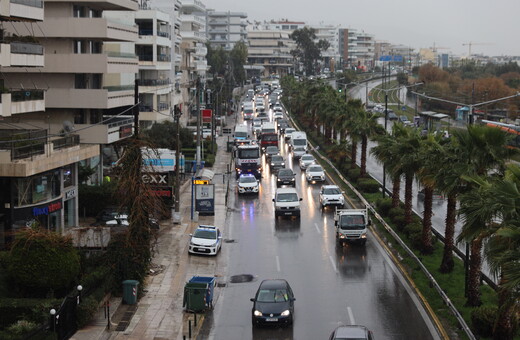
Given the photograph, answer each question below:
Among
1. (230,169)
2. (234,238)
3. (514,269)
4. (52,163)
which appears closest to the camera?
(514,269)

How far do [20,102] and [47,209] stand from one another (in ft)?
16.9

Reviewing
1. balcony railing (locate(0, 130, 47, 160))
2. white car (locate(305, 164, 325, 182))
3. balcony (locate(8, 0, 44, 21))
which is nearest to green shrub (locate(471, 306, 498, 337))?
balcony railing (locate(0, 130, 47, 160))

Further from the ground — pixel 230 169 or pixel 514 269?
pixel 514 269

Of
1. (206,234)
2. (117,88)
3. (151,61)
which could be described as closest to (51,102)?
(117,88)

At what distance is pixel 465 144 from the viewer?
96.9 ft

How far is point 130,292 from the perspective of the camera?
2955 centimetres

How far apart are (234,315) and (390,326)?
18.5 ft

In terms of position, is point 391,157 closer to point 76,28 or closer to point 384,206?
point 384,206

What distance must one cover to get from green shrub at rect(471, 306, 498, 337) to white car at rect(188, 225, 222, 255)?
15.3 metres

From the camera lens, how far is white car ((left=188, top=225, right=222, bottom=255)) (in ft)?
124

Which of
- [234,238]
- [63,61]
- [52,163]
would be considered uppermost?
[63,61]

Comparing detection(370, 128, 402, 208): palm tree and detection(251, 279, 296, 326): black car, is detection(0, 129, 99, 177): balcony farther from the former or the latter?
detection(370, 128, 402, 208): palm tree

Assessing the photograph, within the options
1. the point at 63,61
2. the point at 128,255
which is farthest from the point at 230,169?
the point at 128,255

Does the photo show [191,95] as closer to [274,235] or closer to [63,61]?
[63,61]
